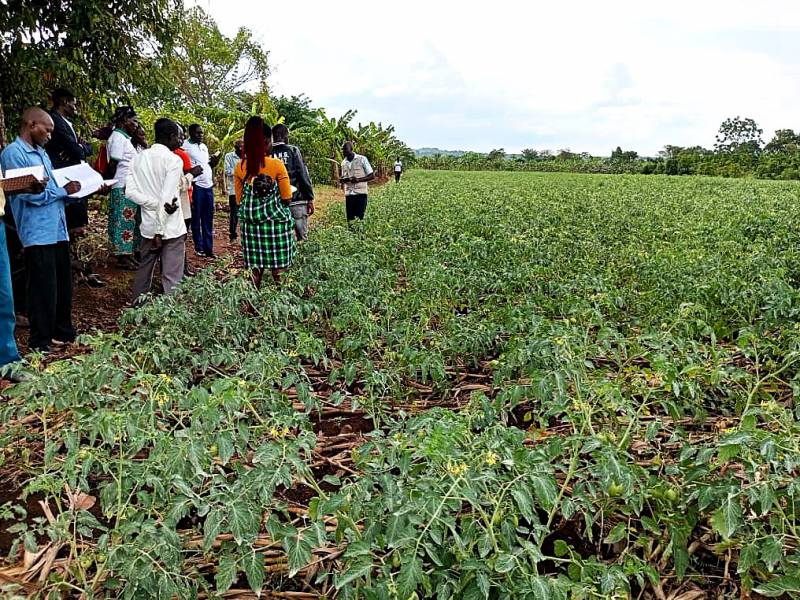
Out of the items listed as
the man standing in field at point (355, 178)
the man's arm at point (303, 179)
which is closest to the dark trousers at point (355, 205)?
the man standing in field at point (355, 178)

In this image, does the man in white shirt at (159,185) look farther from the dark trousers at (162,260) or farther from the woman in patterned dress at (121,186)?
the woman in patterned dress at (121,186)

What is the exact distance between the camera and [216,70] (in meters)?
38.5

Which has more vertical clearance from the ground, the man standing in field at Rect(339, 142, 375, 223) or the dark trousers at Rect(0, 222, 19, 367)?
the man standing in field at Rect(339, 142, 375, 223)

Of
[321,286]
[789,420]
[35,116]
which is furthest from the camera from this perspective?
[321,286]

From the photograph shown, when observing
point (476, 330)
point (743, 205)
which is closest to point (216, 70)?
point (743, 205)

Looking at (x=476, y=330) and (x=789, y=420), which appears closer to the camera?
(x=789, y=420)

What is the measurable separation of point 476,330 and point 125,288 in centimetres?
448

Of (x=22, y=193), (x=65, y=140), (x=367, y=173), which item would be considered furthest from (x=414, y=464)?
(x=367, y=173)

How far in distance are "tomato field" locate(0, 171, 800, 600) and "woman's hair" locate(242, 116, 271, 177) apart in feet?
4.65

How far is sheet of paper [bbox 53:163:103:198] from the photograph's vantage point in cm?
511

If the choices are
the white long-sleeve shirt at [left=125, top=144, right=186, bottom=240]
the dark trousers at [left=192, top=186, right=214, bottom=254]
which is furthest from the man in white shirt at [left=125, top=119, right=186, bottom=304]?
the dark trousers at [left=192, top=186, right=214, bottom=254]

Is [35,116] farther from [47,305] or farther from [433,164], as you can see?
[433,164]

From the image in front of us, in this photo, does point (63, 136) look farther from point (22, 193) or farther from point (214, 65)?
point (214, 65)

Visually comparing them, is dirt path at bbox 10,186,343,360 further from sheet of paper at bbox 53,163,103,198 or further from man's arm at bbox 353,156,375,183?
man's arm at bbox 353,156,375,183
